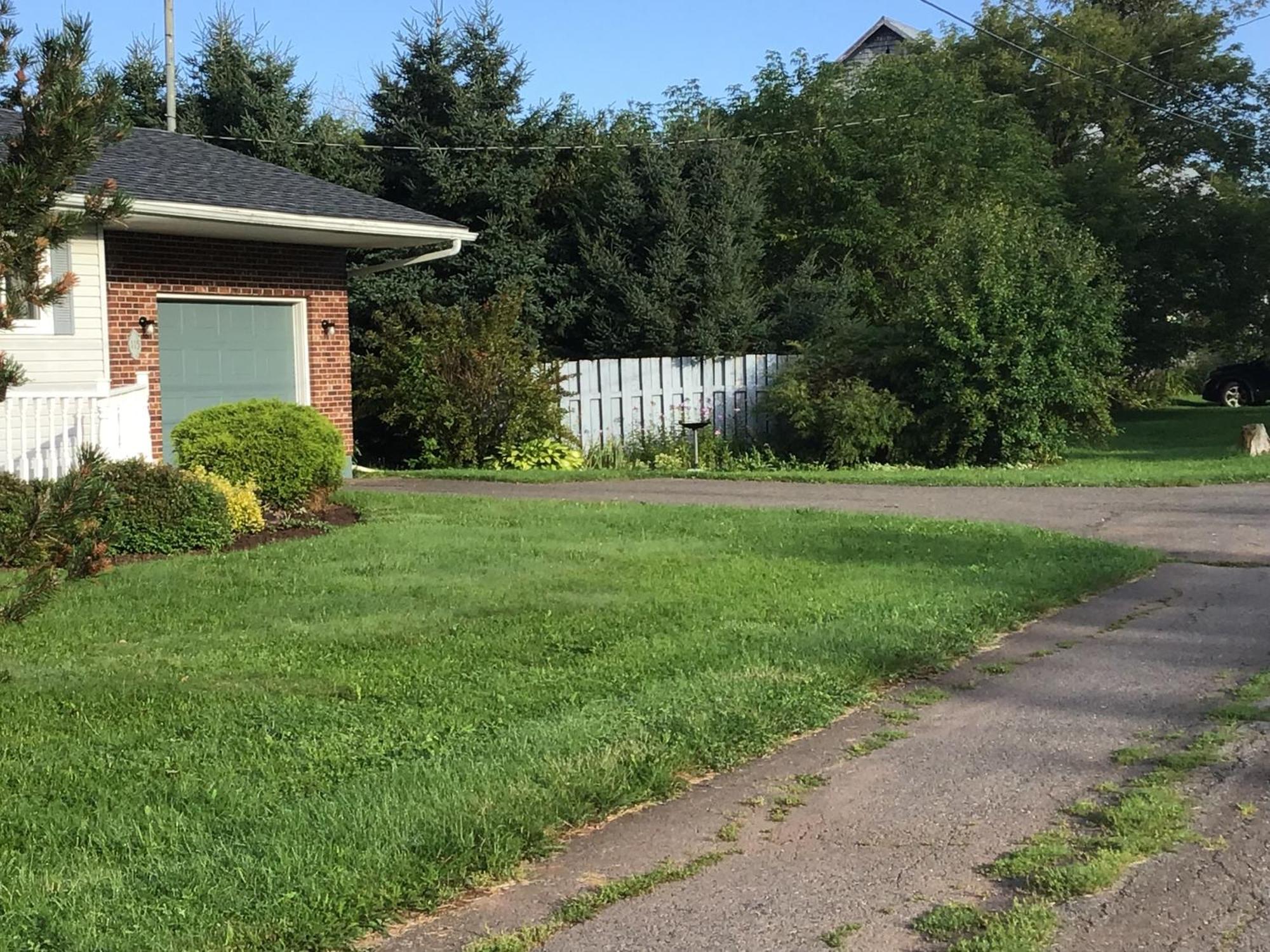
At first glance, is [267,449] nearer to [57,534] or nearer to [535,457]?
[57,534]

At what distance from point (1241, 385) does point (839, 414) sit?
24202 millimetres

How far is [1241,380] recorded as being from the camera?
38.3m

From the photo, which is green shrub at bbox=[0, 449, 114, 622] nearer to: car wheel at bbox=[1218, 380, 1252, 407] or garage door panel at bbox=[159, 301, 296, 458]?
garage door panel at bbox=[159, 301, 296, 458]

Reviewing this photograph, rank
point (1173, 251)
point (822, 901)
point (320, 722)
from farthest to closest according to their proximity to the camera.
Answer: point (1173, 251)
point (320, 722)
point (822, 901)

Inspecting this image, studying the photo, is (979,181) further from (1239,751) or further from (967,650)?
(1239,751)

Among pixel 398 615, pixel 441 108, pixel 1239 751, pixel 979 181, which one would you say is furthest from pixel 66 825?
pixel 979 181

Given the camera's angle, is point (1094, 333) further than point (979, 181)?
No

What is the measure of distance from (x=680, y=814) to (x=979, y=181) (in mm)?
24242

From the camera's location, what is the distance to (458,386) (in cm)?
1889

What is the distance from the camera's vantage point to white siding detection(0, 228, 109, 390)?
13.4 metres

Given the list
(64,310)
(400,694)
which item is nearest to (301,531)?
(64,310)

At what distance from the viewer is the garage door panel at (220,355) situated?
580 inches

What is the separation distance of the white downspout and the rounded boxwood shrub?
17.8 feet

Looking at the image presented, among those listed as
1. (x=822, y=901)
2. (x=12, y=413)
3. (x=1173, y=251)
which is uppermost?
(x=1173, y=251)
